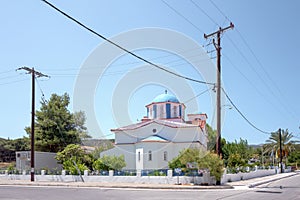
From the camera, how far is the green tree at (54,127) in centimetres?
5678

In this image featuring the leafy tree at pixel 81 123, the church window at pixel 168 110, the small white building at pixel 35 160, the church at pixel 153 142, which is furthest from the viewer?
the leafy tree at pixel 81 123

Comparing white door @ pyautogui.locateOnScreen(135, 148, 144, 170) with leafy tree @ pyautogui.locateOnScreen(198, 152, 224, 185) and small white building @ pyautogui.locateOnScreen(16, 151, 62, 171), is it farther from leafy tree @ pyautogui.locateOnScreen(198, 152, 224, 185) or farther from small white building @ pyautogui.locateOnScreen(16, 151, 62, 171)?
leafy tree @ pyautogui.locateOnScreen(198, 152, 224, 185)

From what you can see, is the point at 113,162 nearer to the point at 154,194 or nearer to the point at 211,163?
the point at 211,163

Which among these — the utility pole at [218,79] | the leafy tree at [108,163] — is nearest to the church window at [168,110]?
the leafy tree at [108,163]

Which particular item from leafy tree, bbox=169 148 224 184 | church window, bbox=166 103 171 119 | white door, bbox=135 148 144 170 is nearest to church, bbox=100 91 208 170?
white door, bbox=135 148 144 170

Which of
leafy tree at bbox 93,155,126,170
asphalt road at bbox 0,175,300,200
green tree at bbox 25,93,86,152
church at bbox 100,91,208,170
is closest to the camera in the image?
asphalt road at bbox 0,175,300,200

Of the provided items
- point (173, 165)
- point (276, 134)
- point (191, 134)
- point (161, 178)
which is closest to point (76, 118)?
point (191, 134)

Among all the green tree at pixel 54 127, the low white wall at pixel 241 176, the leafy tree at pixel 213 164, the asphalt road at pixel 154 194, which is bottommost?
the low white wall at pixel 241 176

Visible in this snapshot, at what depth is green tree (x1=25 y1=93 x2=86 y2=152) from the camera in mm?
56781

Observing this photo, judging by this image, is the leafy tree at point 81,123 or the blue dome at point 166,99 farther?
the leafy tree at point 81,123

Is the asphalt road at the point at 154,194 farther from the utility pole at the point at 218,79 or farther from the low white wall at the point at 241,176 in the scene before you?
the low white wall at the point at 241,176

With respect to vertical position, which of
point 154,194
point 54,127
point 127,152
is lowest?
point 154,194

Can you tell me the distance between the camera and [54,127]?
189 ft

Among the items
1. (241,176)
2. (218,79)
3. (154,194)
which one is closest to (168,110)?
(241,176)
